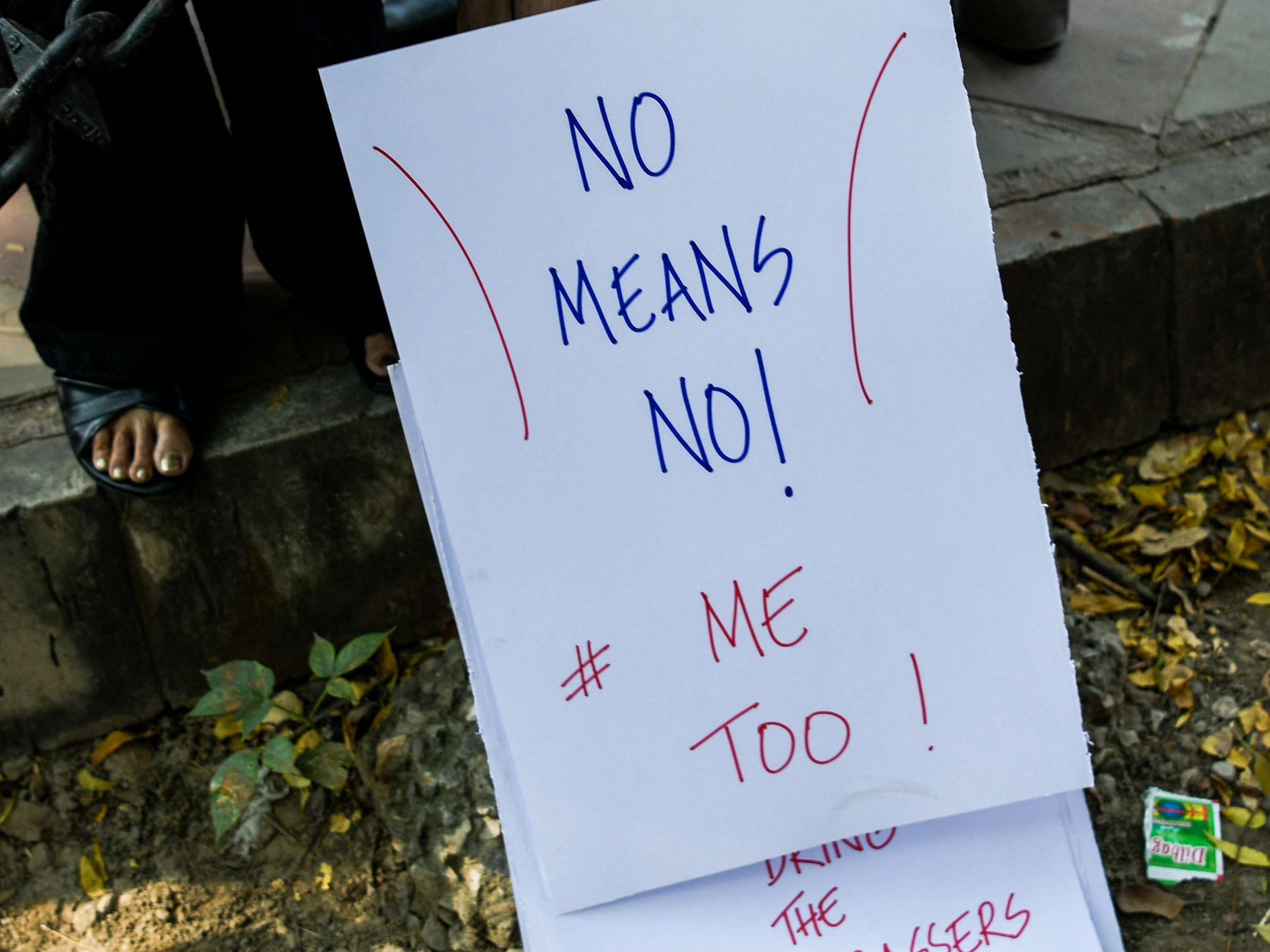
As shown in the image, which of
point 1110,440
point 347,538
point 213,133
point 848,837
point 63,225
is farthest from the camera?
point 1110,440

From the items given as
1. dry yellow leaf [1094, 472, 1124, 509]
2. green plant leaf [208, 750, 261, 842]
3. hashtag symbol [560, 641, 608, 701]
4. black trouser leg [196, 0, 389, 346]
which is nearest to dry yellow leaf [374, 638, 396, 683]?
green plant leaf [208, 750, 261, 842]

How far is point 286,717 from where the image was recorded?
1635mm

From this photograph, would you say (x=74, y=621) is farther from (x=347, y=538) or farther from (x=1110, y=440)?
(x=1110, y=440)

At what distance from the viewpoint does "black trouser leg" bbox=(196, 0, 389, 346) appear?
123 cm

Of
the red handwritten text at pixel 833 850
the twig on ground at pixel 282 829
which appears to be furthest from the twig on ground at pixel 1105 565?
the twig on ground at pixel 282 829

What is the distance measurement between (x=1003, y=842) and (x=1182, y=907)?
50 cm

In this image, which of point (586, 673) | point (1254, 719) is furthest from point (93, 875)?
point (1254, 719)

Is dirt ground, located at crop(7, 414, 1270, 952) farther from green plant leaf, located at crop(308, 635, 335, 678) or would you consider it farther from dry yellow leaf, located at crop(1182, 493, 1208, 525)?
green plant leaf, located at crop(308, 635, 335, 678)

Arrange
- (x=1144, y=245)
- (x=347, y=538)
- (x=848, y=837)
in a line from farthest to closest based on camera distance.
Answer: (x=1144, y=245)
(x=347, y=538)
(x=848, y=837)

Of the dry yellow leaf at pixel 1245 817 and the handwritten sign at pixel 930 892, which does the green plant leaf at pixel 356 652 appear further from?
the dry yellow leaf at pixel 1245 817

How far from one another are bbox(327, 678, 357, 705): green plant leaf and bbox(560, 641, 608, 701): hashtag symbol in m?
0.65

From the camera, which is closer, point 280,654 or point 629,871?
point 629,871

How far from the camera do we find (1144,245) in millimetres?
1717

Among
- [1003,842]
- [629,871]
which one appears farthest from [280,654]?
[1003,842]
